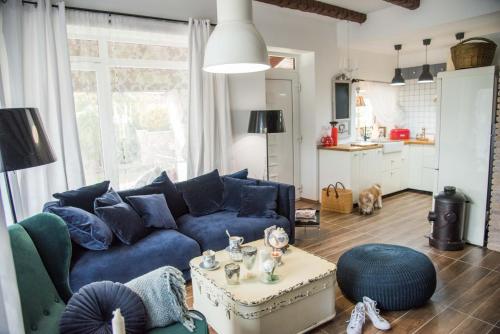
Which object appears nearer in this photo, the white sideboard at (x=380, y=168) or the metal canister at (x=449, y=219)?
the metal canister at (x=449, y=219)

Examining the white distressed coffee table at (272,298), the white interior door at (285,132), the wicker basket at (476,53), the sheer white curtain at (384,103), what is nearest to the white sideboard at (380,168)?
the white interior door at (285,132)

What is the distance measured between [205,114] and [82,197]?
1.69m

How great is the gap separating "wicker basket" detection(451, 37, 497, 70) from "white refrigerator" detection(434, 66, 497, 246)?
0.08 meters

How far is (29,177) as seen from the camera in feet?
9.59

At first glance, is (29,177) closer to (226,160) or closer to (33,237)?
(33,237)

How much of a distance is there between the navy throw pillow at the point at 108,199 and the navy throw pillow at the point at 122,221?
7cm

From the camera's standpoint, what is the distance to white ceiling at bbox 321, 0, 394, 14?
183 inches

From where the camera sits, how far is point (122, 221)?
2791mm

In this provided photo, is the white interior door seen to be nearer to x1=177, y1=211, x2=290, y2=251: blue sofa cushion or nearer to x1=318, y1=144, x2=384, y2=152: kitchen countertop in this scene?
x1=318, y1=144, x2=384, y2=152: kitchen countertop

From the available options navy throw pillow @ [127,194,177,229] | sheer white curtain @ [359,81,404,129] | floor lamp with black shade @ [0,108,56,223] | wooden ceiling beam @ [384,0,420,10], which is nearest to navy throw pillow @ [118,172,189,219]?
navy throw pillow @ [127,194,177,229]

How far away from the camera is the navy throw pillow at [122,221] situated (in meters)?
2.74

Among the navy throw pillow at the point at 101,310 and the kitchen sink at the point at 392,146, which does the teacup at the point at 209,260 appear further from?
the kitchen sink at the point at 392,146

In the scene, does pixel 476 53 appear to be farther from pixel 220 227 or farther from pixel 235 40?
pixel 220 227

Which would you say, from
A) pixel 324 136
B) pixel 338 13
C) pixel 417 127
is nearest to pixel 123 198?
pixel 324 136
